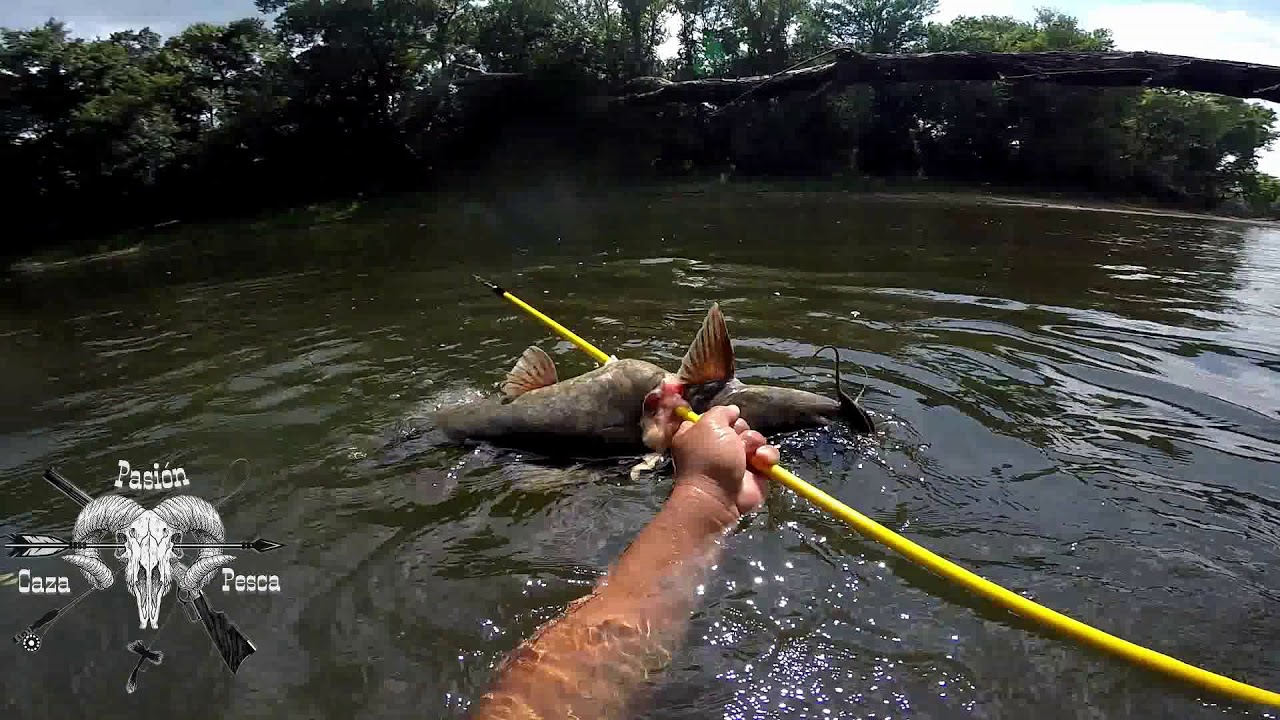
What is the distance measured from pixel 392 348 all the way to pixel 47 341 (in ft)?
12.5

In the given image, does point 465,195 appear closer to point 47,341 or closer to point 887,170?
point 887,170

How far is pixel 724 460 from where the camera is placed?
9.87 ft

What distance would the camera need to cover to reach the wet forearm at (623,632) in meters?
2.31

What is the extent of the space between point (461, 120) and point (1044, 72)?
60.8ft

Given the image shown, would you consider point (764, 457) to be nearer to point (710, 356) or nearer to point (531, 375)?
point (710, 356)

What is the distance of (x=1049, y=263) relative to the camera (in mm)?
9758

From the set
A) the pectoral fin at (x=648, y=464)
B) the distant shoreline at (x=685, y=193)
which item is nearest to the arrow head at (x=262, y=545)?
the pectoral fin at (x=648, y=464)

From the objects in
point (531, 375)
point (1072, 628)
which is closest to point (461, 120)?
point (531, 375)

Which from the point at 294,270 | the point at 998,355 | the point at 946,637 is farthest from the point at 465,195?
the point at 946,637

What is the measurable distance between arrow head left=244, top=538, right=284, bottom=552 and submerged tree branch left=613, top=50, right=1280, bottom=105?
Answer: 1128 centimetres

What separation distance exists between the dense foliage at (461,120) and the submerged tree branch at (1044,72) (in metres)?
6.75

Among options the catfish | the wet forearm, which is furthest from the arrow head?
the wet forearm

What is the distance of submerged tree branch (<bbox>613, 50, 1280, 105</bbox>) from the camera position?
9633 mm

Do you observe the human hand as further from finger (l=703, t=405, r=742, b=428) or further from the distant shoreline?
the distant shoreline
